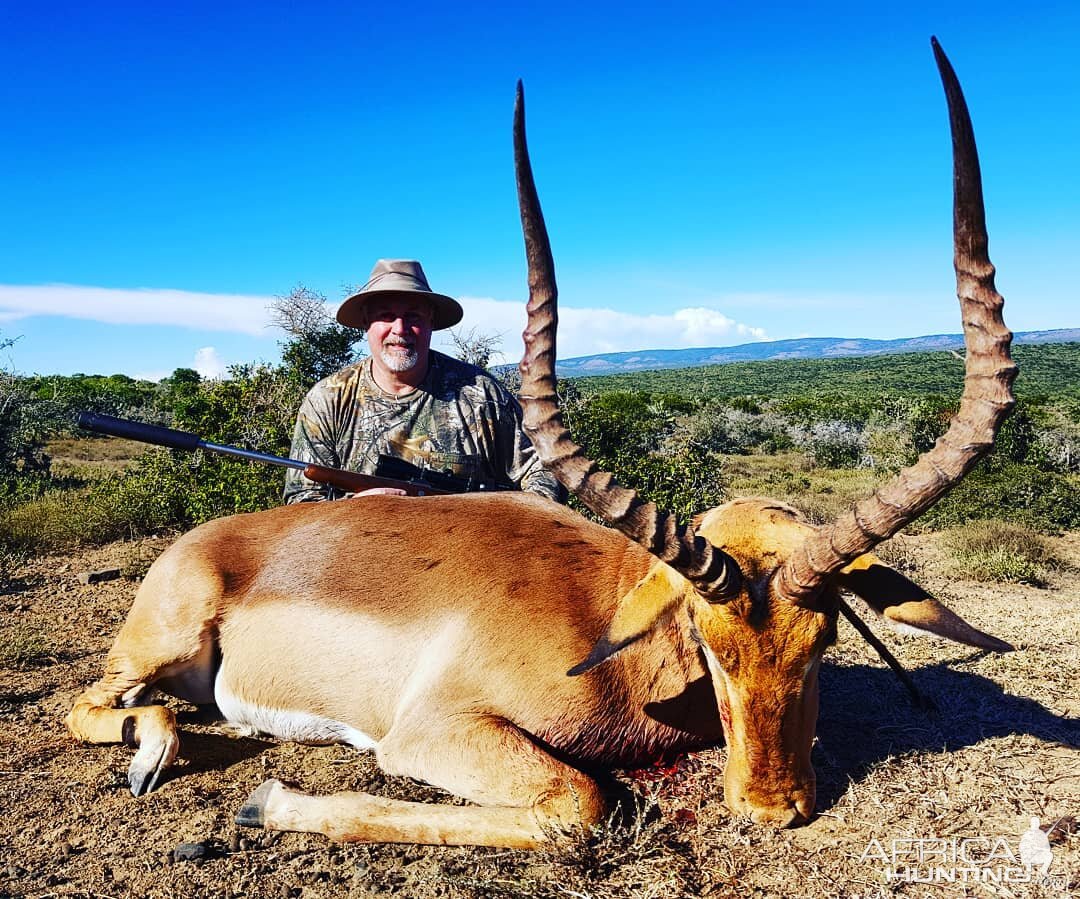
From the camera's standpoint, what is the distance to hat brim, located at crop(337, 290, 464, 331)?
676cm

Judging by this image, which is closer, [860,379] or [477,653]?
[477,653]

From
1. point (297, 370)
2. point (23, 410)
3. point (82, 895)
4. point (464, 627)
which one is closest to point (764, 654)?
point (464, 627)

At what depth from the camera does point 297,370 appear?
36.1 feet

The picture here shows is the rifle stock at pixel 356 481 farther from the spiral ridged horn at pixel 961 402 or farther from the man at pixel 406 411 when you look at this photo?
the spiral ridged horn at pixel 961 402

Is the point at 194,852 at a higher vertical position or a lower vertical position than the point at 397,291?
lower

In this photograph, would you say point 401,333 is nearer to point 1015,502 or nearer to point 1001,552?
point 1001,552

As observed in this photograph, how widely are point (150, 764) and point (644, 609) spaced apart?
2654mm

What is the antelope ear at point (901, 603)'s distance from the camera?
322 cm

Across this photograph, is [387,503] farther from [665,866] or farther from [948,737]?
A: [948,737]

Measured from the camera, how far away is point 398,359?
6.62 metres

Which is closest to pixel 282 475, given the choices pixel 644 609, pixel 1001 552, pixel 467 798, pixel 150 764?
pixel 150 764

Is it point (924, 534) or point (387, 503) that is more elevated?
point (387, 503)

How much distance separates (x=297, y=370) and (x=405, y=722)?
796cm

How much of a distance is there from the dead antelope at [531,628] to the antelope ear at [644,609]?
0.01 m
